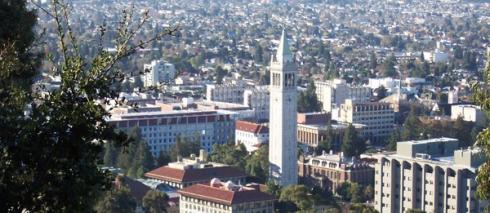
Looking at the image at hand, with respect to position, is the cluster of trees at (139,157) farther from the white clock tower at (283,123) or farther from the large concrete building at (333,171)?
the large concrete building at (333,171)

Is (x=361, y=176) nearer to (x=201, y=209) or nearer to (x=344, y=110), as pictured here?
(x=201, y=209)

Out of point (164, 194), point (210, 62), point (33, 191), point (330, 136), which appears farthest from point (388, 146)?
point (33, 191)

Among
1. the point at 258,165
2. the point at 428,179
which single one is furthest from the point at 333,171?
the point at 428,179

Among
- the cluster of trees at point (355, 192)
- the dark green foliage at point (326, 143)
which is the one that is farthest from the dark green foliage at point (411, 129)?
the cluster of trees at point (355, 192)

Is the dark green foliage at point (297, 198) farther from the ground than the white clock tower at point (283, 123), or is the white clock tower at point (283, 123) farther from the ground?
the white clock tower at point (283, 123)

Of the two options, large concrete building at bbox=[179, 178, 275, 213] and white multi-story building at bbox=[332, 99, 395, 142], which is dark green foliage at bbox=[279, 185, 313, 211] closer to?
large concrete building at bbox=[179, 178, 275, 213]

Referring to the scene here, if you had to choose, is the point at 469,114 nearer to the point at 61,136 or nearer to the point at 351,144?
the point at 351,144

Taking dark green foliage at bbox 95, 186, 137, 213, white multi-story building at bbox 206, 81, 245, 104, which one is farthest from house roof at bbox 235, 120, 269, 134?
dark green foliage at bbox 95, 186, 137, 213
